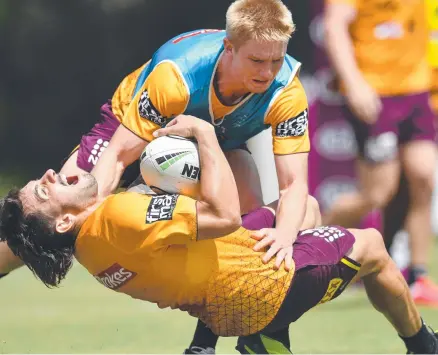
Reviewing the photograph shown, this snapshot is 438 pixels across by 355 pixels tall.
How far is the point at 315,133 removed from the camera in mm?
10234

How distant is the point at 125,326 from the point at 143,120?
2.11m

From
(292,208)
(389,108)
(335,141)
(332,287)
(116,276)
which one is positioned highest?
(116,276)

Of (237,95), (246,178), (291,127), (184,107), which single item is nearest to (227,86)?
(237,95)

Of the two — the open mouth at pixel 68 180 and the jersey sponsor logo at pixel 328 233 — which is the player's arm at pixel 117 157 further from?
the jersey sponsor logo at pixel 328 233

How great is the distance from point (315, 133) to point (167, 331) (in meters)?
3.50

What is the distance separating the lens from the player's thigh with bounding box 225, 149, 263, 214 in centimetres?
624

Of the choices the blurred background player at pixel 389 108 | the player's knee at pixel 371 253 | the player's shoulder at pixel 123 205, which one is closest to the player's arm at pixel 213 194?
the player's shoulder at pixel 123 205

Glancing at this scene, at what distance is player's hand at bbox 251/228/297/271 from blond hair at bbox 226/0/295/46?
87 centimetres

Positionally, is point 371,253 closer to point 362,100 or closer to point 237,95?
point 237,95

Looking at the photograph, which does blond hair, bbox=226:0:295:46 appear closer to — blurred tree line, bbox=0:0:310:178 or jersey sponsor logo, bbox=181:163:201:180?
jersey sponsor logo, bbox=181:163:201:180

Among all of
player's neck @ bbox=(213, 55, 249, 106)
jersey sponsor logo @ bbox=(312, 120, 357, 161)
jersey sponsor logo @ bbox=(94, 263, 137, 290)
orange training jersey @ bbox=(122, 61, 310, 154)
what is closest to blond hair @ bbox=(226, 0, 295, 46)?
player's neck @ bbox=(213, 55, 249, 106)

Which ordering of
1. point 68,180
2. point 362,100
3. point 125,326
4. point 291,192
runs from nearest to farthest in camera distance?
point 68,180 < point 291,192 < point 125,326 < point 362,100

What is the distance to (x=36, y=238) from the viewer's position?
202 inches

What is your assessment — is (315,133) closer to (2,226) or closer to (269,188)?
(269,188)
